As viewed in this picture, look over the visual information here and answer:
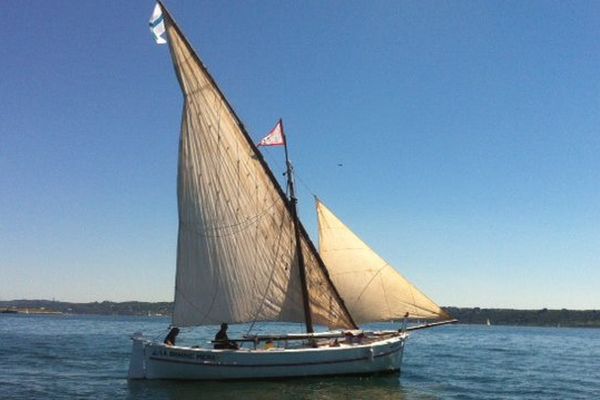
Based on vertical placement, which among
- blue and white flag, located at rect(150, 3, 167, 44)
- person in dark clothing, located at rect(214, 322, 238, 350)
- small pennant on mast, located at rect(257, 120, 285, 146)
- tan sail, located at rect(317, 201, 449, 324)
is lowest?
person in dark clothing, located at rect(214, 322, 238, 350)

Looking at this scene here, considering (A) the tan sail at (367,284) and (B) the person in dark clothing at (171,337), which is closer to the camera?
(B) the person in dark clothing at (171,337)

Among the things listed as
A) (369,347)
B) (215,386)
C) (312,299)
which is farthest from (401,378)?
(215,386)

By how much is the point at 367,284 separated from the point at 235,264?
855cm

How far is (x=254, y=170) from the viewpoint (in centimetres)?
3309

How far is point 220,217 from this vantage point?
3206cm

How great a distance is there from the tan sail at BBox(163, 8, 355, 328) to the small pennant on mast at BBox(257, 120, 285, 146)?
1.84m

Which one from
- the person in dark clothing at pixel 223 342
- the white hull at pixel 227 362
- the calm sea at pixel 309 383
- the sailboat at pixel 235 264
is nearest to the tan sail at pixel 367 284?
the sailboat at pixel 235 264

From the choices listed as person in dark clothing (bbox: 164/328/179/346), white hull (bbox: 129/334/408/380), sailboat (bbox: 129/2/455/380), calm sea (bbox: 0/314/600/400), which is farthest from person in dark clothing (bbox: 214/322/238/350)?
person in dark clothing (bbox: 164/328/179/346)

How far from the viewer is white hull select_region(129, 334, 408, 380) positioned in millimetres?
31266

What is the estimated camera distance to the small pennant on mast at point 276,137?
3452 centimetres

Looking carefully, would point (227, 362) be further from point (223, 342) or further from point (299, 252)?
point (299, 252)

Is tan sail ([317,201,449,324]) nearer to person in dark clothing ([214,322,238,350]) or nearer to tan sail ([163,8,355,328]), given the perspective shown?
tan sail ([163,8,355,328])

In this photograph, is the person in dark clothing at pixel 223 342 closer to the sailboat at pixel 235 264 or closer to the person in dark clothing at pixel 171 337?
the sailboat at pixel 235 264

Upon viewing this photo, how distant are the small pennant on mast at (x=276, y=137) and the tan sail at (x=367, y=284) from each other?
6400 millimetres
